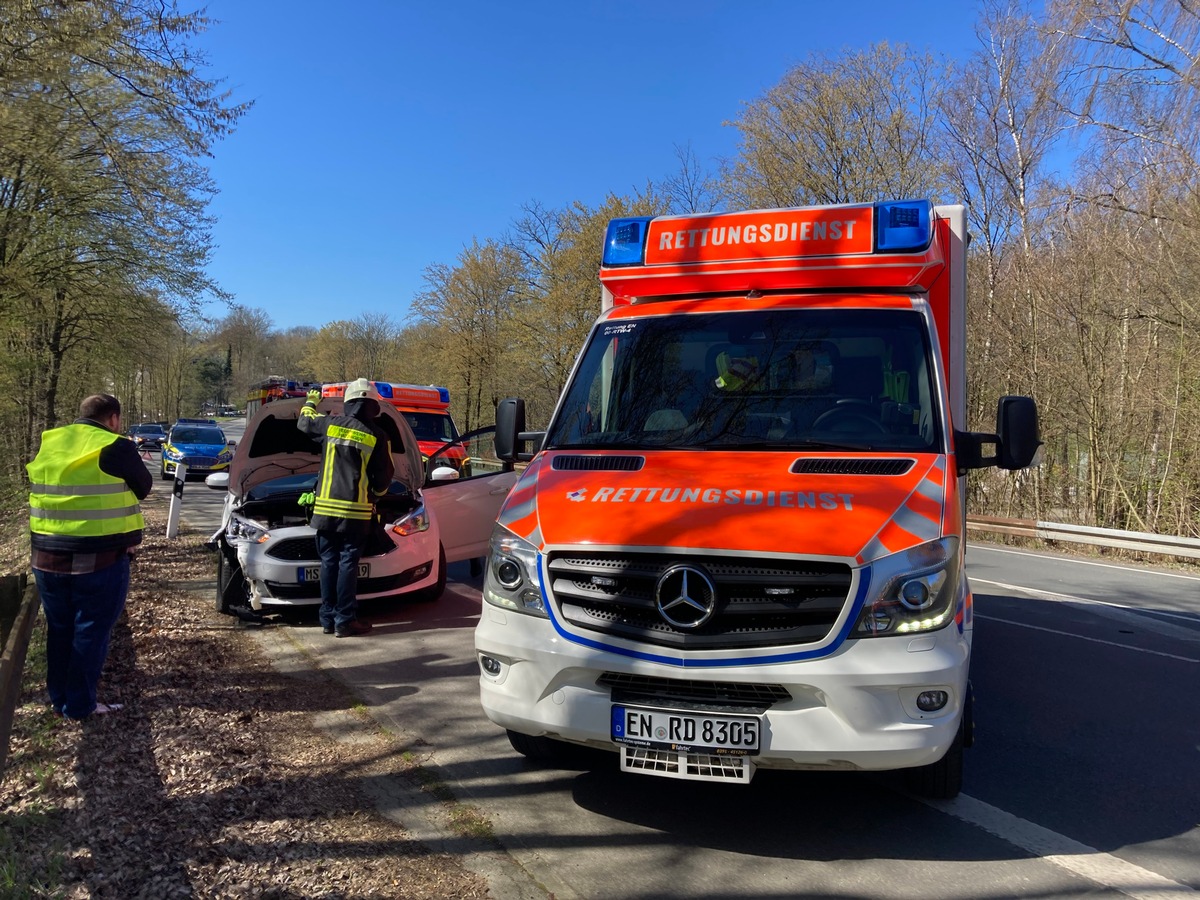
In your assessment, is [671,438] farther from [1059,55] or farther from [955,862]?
[1059,55]

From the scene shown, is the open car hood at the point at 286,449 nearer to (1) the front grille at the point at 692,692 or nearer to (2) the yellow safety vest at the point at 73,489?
(2) the yellow safety vest at the point at 73,489

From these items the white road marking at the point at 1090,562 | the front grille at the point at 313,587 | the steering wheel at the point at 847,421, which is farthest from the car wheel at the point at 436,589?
the white road marking at the point at 1090,562

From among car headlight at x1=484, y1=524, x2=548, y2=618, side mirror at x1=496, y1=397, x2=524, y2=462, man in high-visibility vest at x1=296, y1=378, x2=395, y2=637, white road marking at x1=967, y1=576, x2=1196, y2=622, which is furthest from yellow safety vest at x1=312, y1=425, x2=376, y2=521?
white road marking at x1=967, y1=576, x2=1196, y2=622

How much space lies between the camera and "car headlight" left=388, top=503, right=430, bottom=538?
25.6 ft

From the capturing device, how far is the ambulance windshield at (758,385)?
439 cm

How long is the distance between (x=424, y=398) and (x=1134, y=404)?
13910 millimetres

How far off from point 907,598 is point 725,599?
68 centimetres

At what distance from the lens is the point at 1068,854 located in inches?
145

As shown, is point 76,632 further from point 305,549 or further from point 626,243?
point 626,243

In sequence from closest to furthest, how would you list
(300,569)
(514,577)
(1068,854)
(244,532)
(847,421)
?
(1068,854), (514,577), (847,421), (300,569), (244,532)

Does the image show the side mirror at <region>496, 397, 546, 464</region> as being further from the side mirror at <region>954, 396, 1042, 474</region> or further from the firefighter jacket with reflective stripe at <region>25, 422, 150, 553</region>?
the side mirror at <region>954, 396, 1042, 474</region>

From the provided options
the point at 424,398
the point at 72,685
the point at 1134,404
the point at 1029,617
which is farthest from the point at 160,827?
the point at 1134,404

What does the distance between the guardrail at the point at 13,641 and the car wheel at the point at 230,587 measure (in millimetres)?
1878

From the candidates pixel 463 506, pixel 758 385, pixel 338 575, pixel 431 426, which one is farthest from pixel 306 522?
pixel 431 426
